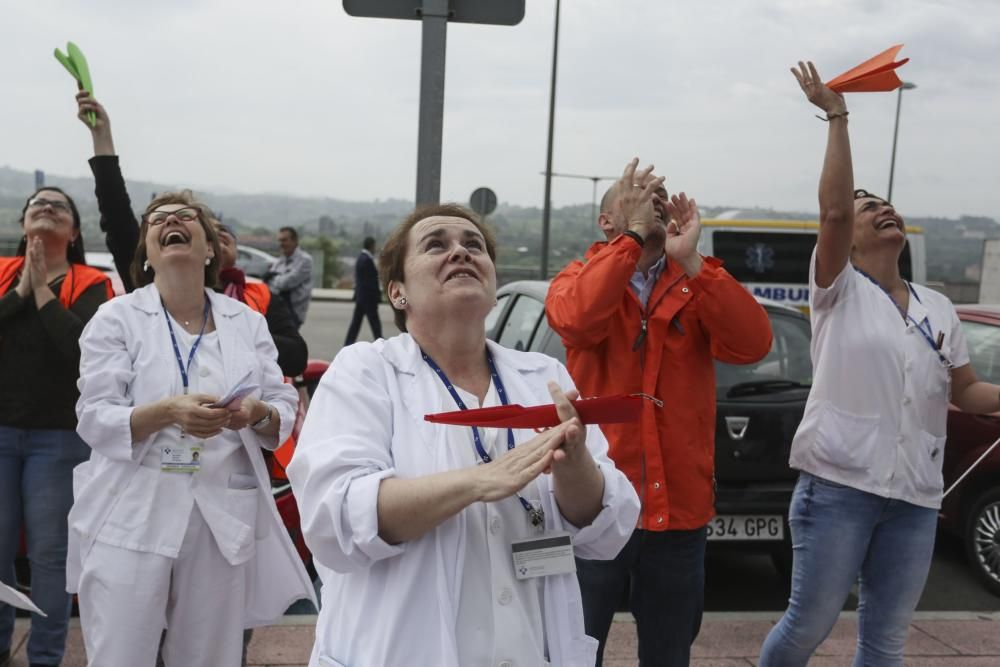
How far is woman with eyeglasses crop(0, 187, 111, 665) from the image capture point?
361cm

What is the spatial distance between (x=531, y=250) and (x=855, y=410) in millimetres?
18348

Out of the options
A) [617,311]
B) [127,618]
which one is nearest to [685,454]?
[617,311]

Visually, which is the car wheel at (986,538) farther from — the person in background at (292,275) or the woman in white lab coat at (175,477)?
the person in background at (292,275)

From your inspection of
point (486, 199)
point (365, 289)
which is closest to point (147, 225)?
point (365, 289)

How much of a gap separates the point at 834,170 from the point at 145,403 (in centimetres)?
224

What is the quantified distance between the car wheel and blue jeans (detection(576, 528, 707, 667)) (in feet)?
10.8

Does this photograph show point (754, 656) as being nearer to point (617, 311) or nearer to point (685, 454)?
point (685, 454)

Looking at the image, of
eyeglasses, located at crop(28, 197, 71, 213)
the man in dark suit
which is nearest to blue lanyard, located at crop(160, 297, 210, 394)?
eyeglasses, located at crop(28, 197, 71, 213)

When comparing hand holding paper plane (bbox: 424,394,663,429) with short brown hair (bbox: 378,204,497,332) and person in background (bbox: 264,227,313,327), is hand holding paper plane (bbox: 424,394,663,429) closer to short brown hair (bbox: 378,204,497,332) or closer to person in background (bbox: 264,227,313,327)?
short brown hair (bbox: 378,204,497,332)

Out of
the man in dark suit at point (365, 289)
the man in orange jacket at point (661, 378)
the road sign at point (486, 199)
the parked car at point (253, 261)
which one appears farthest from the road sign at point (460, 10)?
the parked car at point (253, 261)

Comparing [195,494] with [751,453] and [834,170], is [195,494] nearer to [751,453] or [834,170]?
[834,170]

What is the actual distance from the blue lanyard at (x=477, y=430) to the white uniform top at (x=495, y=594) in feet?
0.04

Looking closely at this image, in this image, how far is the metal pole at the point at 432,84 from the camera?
10.8 ft

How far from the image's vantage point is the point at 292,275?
1168cm
